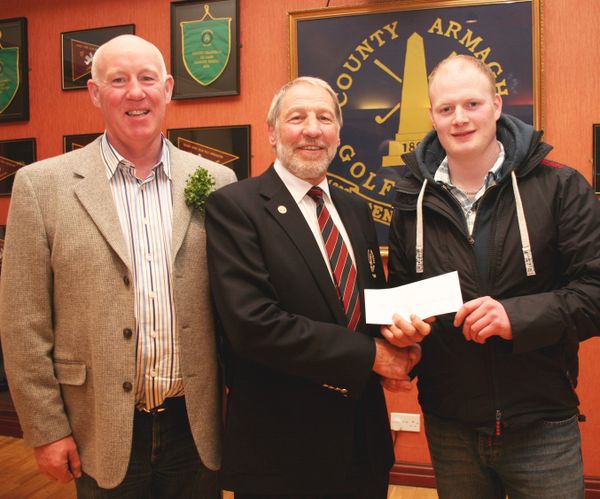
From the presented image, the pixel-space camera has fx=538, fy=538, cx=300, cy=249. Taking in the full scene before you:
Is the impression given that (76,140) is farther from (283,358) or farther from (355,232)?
(283,358)

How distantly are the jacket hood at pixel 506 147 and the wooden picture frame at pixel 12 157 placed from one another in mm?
2846

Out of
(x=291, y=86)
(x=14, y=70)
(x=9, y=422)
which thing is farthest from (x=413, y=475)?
(x=14, y=70)

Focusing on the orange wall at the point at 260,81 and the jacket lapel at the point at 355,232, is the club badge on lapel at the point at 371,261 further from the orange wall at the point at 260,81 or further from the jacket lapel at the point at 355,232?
the orange wall at the point at 260,81

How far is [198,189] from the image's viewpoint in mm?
1672

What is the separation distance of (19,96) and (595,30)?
3482mm

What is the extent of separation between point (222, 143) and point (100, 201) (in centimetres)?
177

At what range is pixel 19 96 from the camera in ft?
11.8

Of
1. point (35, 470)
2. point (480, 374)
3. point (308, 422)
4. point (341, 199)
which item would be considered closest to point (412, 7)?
point (341, 199)

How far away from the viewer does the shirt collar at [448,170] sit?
1633mm

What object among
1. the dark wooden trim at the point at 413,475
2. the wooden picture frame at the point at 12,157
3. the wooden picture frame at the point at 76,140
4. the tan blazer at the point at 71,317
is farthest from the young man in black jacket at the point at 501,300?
the wooden picture frame at the point at 12,157

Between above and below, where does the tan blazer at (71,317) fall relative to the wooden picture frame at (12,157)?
below

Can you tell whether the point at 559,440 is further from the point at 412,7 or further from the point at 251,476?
the point at 412,7

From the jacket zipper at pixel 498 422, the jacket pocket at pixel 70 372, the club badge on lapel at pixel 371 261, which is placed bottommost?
the jacket zipper at pixel 498 422

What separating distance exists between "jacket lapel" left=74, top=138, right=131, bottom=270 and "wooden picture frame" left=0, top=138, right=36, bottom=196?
2.32 m
